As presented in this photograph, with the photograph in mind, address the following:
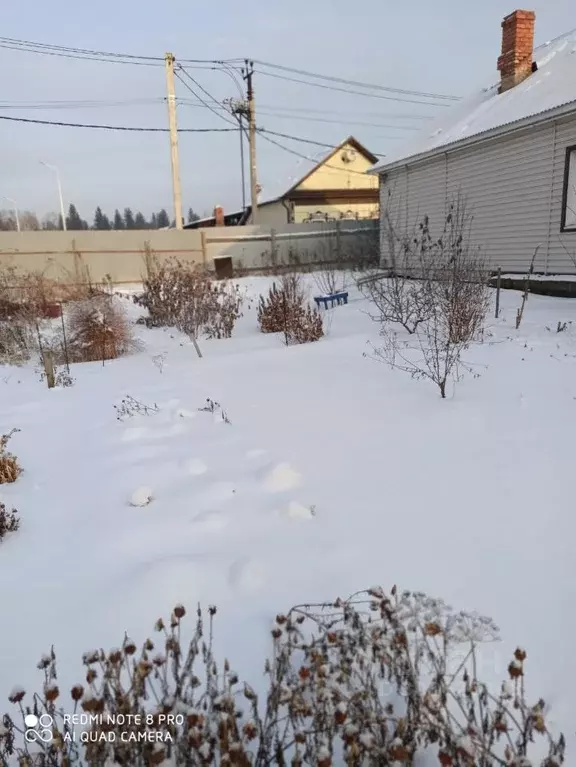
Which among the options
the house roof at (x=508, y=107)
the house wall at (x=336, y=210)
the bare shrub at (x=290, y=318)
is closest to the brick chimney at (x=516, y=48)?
A: the house roof at (x=508, y=107)

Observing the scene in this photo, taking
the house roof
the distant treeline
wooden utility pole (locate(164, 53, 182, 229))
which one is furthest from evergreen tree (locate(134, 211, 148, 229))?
the house roof

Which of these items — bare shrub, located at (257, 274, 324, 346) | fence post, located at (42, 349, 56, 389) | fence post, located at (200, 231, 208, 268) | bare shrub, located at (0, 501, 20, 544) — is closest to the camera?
bare shrub, located at (0, 501, 20, 544)

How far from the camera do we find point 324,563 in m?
2.13

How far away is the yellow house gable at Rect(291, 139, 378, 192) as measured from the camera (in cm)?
2497

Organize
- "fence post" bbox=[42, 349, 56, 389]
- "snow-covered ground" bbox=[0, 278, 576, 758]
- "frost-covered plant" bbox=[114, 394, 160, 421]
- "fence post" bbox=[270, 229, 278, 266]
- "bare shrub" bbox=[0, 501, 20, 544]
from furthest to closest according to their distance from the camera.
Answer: "fence post" bbox=[270, 229, 278, 266]
"fence post" bbox=[42, 349, 56, 389]
"frost-covered plant" bbox=[114, 394, 160, 421]
"bare shrub" bbox=[0, 501, 20, 544]
"snow-covered ground" bbox=[0, 278, 576, 758]

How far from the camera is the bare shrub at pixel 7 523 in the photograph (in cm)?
249

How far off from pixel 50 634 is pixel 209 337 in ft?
21.9

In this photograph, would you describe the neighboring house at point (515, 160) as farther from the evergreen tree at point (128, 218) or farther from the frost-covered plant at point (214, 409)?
the evergreen tree at point (128, 218)

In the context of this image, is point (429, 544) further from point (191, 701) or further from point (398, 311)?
point (398, 311)

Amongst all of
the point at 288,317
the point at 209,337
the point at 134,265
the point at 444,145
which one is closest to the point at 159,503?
the point at 288,317

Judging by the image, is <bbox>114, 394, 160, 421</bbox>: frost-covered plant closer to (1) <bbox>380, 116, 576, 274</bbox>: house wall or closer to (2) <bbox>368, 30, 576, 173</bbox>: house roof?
(1) <bbox>380, 116, 576, 274</bbox>: house wall

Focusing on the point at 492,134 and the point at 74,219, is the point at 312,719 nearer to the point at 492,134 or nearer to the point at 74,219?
the point at 492,134

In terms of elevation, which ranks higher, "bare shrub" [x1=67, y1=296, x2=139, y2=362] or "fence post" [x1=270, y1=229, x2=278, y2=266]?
"fence post" [x1=270, y1=229, x2=278, y2=266]

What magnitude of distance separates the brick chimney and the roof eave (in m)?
2.22
